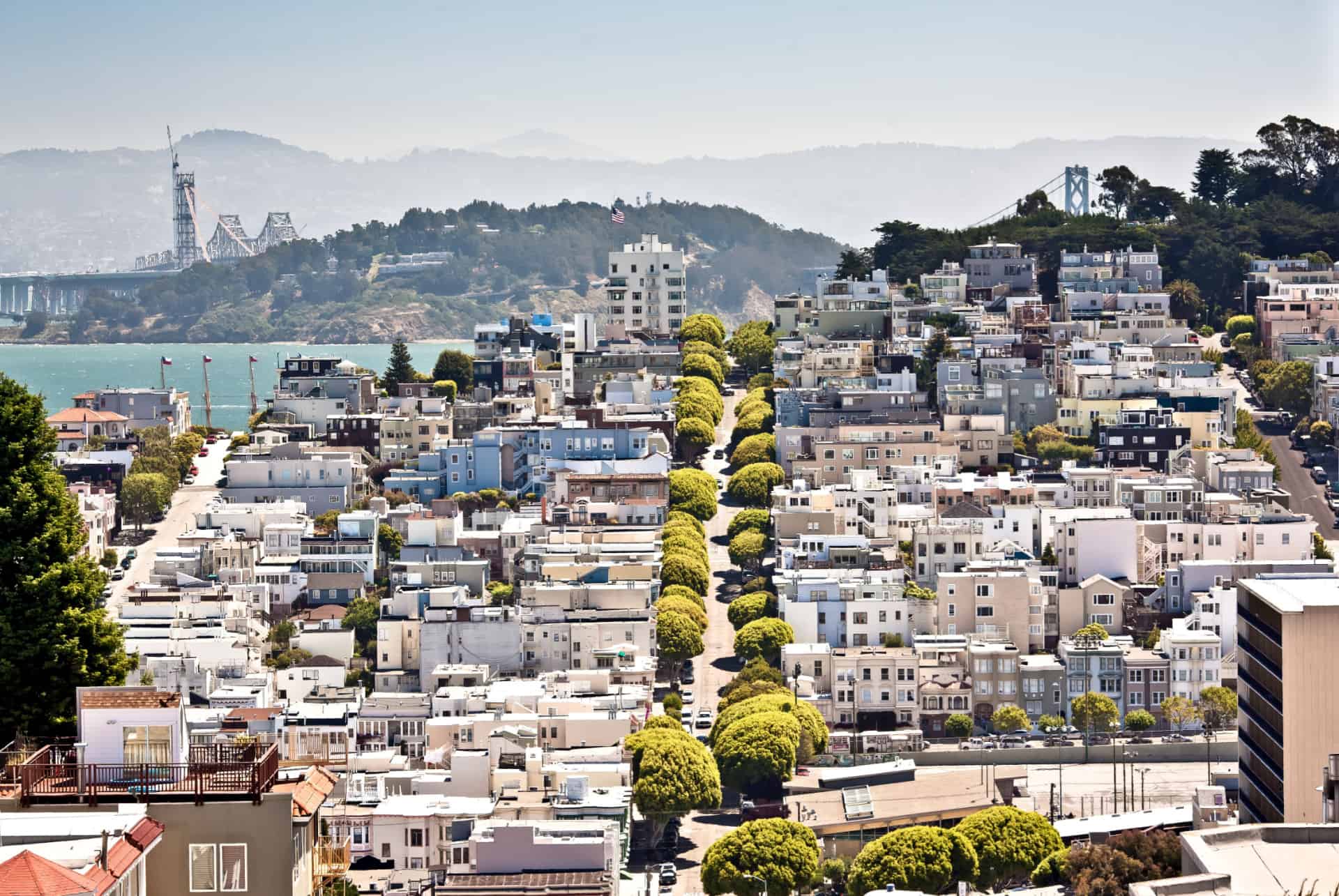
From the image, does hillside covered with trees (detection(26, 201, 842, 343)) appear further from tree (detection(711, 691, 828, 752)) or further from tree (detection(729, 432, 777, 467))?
tree (detection(711, 691, 828, 752))

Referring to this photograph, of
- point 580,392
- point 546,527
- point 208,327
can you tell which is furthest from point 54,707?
point 208,327

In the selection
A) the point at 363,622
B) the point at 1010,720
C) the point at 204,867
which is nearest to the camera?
the point at 204,867

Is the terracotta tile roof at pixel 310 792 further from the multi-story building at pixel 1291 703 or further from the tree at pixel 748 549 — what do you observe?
the tree at pixel 748 549

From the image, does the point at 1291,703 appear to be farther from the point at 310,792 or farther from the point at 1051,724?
the point at 1051,724

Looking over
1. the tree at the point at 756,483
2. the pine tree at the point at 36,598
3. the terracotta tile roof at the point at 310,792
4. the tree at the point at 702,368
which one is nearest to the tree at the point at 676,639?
the tree at the point at 756,483

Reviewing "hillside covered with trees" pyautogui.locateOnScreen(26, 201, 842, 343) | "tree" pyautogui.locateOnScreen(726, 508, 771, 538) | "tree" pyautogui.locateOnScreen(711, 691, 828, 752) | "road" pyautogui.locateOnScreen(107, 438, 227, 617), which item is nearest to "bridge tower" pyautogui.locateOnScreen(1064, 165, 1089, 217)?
"road" pyautogui.locateOnScreen(107, 438, 227, 617)

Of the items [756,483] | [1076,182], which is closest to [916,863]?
[756,483]

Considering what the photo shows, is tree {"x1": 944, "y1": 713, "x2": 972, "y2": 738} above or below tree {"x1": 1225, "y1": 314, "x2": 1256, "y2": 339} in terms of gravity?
below
